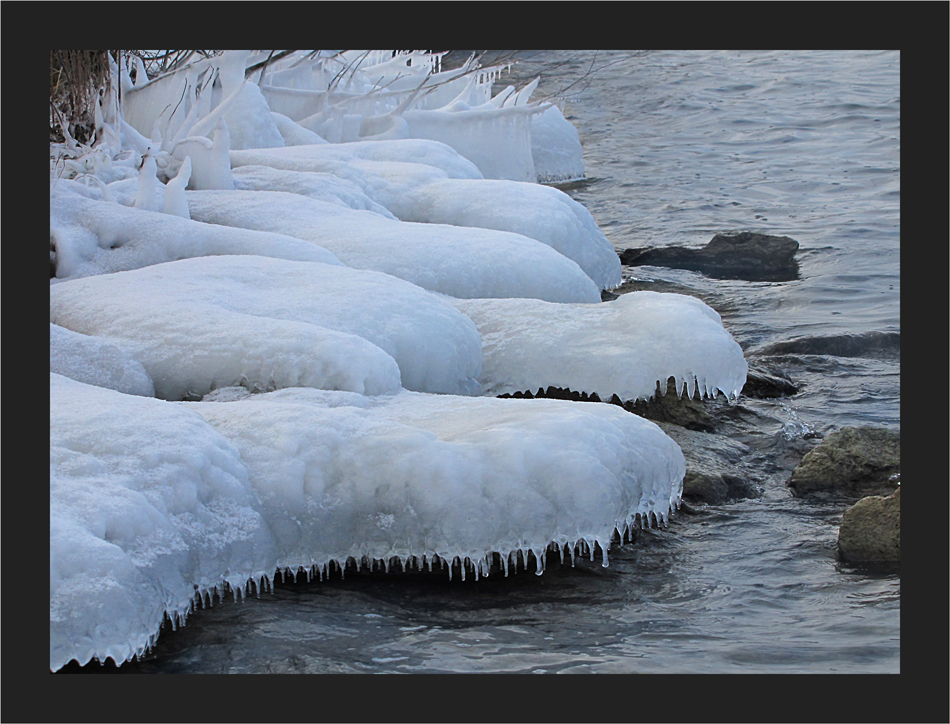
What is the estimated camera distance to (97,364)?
166 inches

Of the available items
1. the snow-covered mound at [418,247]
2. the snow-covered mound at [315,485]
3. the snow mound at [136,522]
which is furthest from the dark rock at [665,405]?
the snow mound at [136,522]

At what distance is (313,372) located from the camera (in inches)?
165

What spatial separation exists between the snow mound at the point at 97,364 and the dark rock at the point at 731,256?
559cm

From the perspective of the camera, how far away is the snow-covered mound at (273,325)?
423 cm

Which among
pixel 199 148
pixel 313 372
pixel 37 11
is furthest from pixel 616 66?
pixel 37 11

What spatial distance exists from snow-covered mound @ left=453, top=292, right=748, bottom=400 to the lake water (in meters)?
0.44

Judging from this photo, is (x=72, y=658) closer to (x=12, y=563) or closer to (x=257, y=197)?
(x=12, y=563)

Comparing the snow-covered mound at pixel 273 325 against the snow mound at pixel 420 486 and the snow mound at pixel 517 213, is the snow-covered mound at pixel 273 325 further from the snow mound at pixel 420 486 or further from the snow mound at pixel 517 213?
the snow mound at pixel 517 213

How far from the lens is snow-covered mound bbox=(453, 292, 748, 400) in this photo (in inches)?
201

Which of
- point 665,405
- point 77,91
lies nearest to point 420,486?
point 665,405

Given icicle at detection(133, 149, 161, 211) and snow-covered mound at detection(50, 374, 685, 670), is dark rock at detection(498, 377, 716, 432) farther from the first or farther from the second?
icicle at detection(133, 149, 161, 211)

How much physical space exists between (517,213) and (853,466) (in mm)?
3567

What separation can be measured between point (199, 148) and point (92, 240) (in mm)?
1579

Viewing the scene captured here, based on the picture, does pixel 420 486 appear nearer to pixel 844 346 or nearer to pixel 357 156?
pixel 844 346
